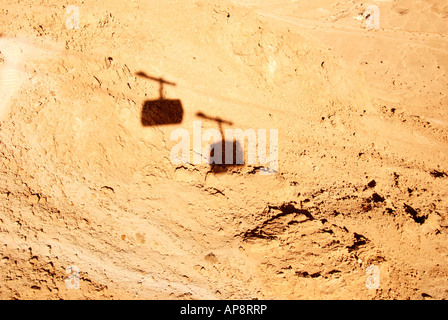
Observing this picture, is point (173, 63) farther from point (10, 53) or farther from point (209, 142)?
point (10, 53)

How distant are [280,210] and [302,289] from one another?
142cm

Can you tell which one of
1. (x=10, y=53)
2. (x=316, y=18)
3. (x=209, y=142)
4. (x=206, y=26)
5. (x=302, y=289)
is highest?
(x=316, y=18)

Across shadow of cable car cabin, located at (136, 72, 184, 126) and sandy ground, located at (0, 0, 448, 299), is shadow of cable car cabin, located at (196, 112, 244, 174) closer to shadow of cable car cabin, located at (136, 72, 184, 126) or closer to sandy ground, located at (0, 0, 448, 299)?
sandy ground, located at (0, 0, 448, 299)

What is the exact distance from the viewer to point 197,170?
5141mm

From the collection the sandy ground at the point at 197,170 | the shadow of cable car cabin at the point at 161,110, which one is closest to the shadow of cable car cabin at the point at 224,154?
the sandy ground at the point at 197,170

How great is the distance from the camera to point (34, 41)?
4621 mm

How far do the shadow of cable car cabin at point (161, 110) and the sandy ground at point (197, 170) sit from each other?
0.04 meters

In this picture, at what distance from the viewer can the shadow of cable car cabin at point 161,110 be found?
524 centimetres

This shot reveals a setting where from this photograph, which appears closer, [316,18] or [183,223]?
[183,223]

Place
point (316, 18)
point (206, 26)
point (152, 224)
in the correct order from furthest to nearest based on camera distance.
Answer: point (316, 18) → point (206, 26) → point (152, 224)

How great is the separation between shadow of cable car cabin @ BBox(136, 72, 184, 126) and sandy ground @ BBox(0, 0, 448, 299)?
4 centimetres

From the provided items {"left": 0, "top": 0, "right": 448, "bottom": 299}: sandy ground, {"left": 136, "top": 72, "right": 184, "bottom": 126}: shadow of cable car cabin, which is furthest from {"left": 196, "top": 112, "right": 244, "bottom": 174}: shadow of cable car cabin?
{"left": 136, "top": 72, "right": 184, "bottom": 126}: shadow of cable car cabin
